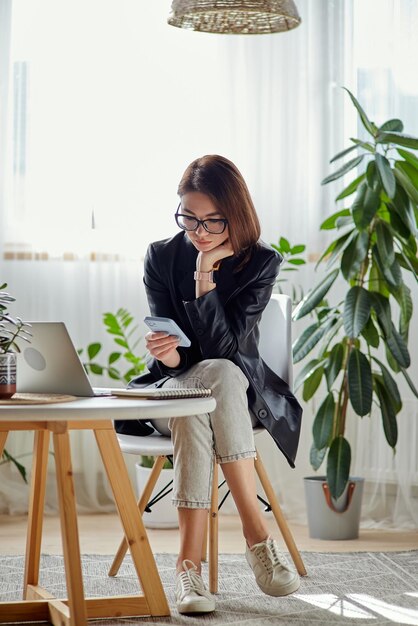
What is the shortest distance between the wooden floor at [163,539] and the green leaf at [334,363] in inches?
Answer: 21.2

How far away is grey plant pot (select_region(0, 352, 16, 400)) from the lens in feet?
6.54

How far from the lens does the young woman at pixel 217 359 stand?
7.49ft

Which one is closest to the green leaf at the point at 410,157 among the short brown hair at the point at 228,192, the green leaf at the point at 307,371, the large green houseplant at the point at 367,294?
the large green houseplant at the point at 367,294

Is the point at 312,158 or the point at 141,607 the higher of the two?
the point at 312,158

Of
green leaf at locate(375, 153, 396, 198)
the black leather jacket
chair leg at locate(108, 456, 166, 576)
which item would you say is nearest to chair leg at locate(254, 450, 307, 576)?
the black leather jacket

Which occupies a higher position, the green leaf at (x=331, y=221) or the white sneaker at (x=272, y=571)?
the green leaf at (x=331, y=221)

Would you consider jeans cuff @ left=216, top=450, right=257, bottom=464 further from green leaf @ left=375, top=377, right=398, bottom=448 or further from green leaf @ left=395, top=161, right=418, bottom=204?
green leaf @ left=395, top=161, right=418, bottom=204

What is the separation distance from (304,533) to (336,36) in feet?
5.79

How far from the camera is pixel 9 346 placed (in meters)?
2.07

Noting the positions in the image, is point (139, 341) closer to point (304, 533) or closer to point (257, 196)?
point (257, 196)

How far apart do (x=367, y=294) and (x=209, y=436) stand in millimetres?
1044

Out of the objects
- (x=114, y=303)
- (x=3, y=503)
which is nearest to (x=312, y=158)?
(x=114, y=303)

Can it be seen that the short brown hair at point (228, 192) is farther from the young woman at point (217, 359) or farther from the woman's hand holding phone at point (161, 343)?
the woman's hand holding phone at point (161, 343)

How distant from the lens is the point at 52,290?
3.86 meters
